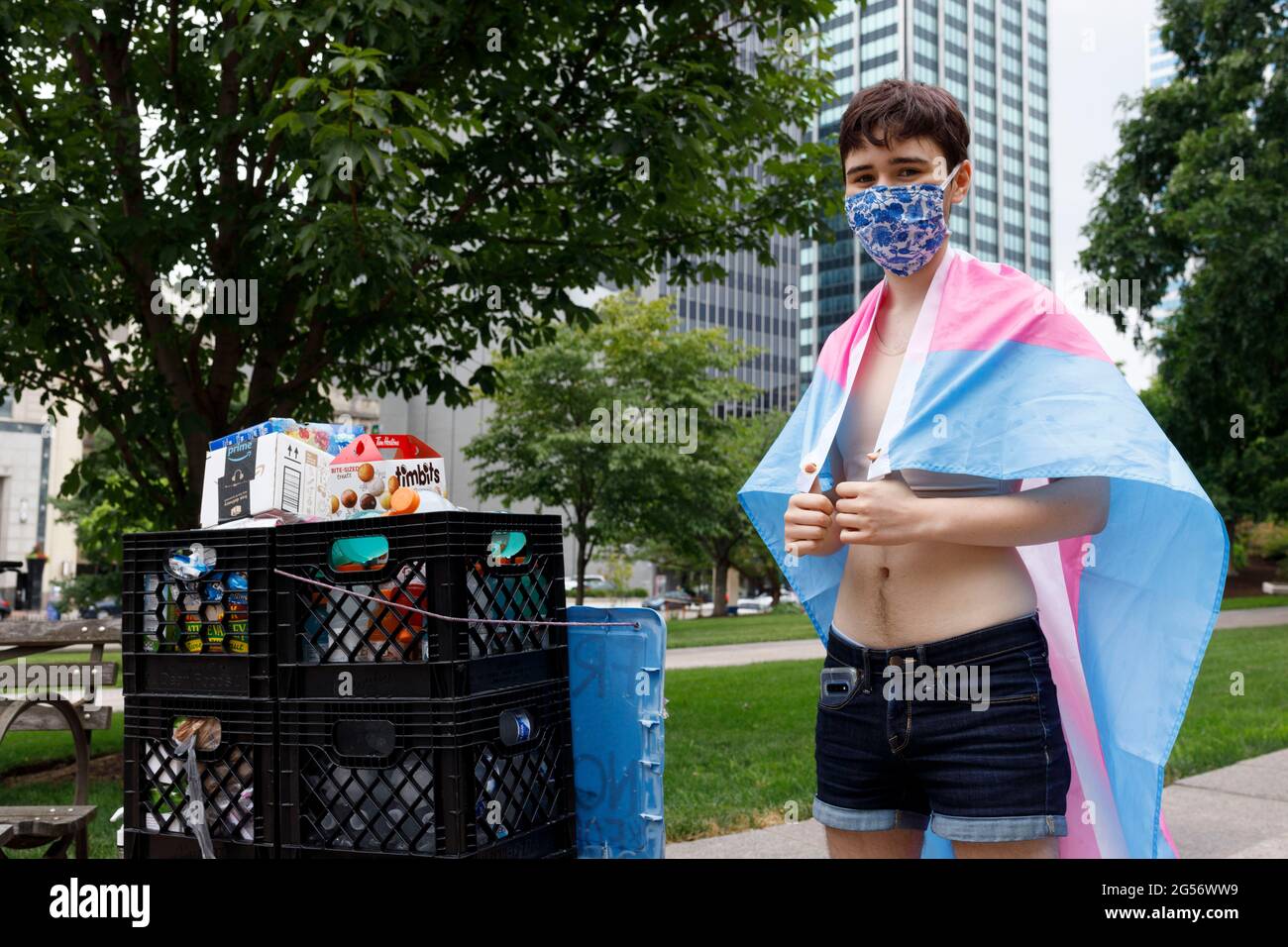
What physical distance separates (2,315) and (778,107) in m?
5.28

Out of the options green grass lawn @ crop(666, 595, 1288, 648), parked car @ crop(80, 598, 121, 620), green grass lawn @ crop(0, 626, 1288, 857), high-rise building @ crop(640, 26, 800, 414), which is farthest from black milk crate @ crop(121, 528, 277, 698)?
high-rise building @ crop(640, 26, 800, 414)

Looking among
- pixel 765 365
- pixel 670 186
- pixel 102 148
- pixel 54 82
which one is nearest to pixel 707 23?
pixel 670 186

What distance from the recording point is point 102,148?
6906 millimetres

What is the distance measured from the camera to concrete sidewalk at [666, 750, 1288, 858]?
4789mm

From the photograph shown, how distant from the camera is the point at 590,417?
85.0 feet

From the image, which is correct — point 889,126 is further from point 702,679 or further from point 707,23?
point 702,679

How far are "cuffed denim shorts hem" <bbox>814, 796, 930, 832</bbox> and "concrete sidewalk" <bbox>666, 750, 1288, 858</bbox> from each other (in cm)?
226

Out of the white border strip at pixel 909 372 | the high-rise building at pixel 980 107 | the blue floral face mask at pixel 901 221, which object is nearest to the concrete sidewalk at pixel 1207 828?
the white border strip at pixel 909 372

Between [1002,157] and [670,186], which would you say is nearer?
[670,186]

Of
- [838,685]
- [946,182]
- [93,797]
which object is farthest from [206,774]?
[93,797]

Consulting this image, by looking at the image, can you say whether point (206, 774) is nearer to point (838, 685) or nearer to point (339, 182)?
point (838, 685)

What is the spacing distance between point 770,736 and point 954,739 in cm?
667

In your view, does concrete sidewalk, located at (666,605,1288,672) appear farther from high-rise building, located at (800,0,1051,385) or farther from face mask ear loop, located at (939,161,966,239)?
high-rise building, located at (800,0,1051,385)

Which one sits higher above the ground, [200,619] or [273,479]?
[273,479]
